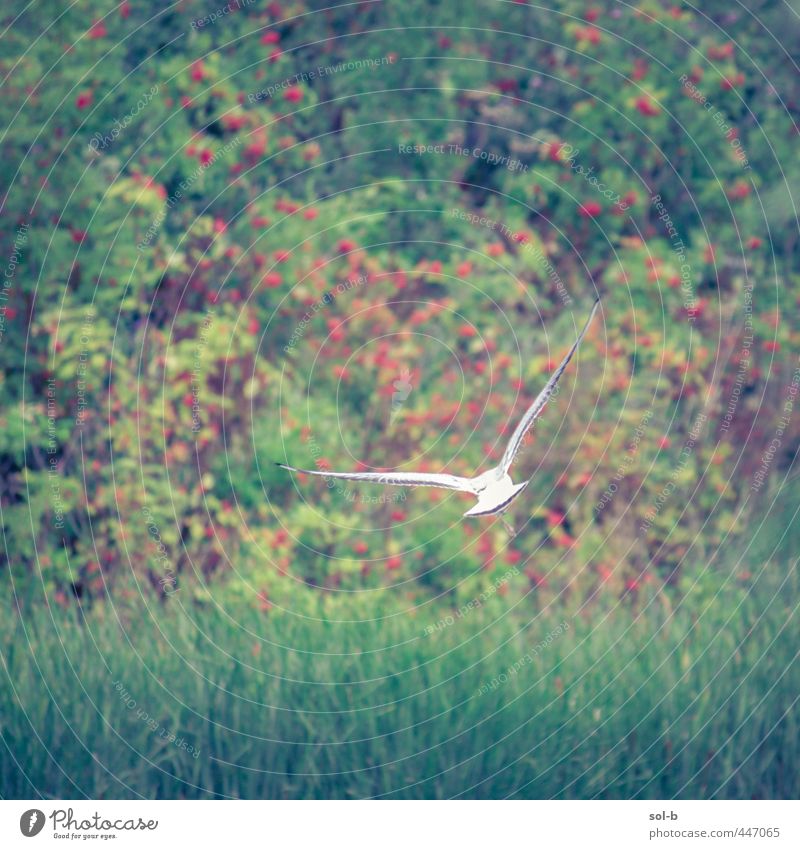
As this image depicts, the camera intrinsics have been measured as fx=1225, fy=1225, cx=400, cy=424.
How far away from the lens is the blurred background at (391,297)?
4.62m

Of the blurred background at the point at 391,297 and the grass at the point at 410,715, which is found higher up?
the blurred background at the point at 391,297

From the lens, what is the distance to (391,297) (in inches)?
199

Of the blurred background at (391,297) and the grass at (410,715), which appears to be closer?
the grass at (410,715)

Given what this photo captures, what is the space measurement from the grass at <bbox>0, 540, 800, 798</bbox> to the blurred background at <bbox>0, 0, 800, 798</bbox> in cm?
55

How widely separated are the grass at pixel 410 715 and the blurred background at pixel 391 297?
0.55 m

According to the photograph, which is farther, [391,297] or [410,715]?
[391,297]

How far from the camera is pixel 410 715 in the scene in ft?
11.1

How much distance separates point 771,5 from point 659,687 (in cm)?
294

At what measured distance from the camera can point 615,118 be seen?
16.5ft

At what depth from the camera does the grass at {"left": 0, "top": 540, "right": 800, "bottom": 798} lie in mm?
3348

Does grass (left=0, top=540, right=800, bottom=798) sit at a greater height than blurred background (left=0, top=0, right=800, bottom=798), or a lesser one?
lesser

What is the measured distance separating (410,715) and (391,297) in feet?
7.06

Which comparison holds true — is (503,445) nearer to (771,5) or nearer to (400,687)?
(400,687)

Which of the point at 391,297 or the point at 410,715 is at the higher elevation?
the point at 391,297
